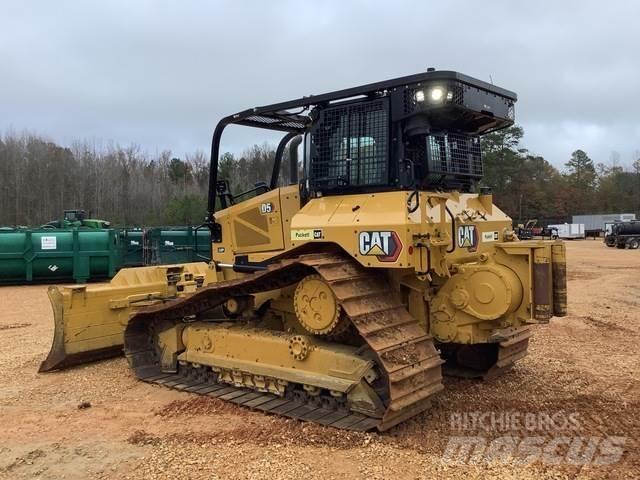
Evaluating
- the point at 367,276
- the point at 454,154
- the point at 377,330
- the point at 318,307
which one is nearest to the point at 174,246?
the point at 454,154

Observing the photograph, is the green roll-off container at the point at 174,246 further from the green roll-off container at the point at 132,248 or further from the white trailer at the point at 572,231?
the white trailer at the point at 572,231

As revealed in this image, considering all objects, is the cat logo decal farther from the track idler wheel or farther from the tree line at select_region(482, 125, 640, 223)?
the tree line at select_region(482, 125, 640, 223)

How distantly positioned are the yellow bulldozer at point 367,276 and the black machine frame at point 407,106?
0.02 m

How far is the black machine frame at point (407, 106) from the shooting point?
5309mm

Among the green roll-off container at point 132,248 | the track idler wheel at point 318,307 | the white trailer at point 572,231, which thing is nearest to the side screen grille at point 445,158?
the track idler wheel at point 318,307

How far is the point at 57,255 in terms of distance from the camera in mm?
17641

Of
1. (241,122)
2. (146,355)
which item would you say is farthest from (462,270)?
(146,355)

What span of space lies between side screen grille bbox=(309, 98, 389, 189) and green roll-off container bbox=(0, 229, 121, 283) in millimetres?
13899

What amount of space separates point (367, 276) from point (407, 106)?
5.35 ft

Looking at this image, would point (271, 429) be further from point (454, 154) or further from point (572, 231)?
point (572, 231)

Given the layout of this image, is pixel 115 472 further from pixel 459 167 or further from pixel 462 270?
pixel 459 167

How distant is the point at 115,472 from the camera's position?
4.23m

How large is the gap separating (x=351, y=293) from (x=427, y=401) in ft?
3.67

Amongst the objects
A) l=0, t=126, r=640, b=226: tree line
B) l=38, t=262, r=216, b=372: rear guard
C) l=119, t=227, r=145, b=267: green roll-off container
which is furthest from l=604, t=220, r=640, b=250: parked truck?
l=38, t=262, r=216, b=372: rear guard
